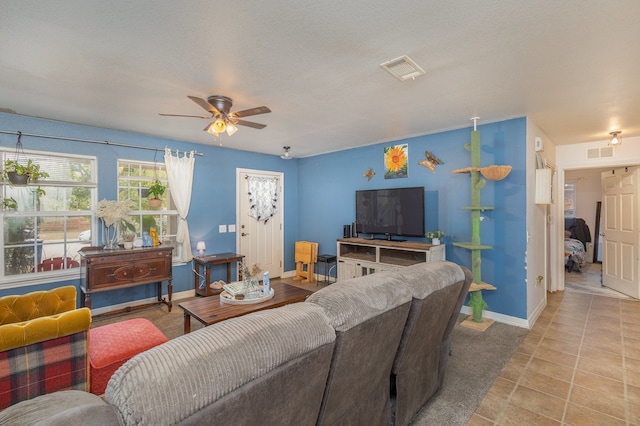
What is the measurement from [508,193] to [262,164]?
12.8 feet

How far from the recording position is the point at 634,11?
5.32ft

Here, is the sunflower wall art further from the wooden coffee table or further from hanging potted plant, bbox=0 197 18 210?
hanging potted plant, bbox=0 197 18 210

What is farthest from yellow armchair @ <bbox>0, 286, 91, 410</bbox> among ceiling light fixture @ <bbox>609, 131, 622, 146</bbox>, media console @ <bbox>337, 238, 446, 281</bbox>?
ceiling light fixture @ <bbox>609, 131, 622, 146</bbox>

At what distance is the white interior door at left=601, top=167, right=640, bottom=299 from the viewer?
4469 millimetres

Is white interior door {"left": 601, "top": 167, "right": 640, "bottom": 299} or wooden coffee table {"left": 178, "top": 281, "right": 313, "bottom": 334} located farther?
white interior door {"left": 601, "top": 167, "right": 640, "bottom": 299}

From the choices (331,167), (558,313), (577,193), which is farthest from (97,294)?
(577,193)

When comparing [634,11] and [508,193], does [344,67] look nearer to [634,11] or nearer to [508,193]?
[634,11]

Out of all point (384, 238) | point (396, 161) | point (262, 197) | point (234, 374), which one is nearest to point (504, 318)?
point (384, 238)

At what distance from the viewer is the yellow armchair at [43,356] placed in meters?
1.49

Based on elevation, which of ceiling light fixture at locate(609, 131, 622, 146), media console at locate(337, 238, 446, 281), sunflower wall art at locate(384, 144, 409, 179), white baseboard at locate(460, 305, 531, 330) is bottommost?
white baseboard at locate(460, 305, 531, 330)

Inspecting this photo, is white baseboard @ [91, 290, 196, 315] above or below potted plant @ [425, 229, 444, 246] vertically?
below

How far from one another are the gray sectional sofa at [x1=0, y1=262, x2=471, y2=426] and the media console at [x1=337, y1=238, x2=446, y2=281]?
6.58 feet

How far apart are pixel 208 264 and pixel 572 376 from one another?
13.7 ft

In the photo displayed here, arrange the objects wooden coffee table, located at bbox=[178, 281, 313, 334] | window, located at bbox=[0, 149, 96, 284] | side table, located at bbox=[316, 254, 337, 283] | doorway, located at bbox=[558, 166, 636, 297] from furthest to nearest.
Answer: doorway, located at bbox=[558, 166, 636, 297] < side table, located at bbox=[316, 254, 337, 283] < window, located at bbox=[0, 149, 96, 284] < wooden coffee table, located at bbox=[178, 281, 313, 334]
